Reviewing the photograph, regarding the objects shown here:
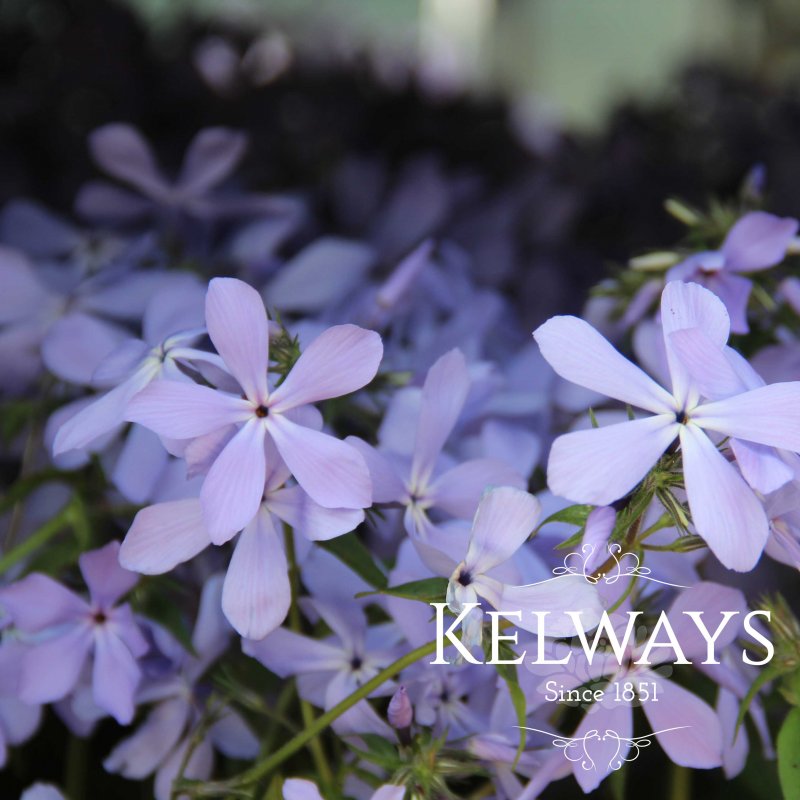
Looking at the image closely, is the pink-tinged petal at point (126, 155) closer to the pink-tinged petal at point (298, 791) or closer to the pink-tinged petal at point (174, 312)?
the pink-tinged petal at point (174, 312)

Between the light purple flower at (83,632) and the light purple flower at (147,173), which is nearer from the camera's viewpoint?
the light purple flower at (83,632)

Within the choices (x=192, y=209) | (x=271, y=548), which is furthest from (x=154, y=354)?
(x=192, y=209)

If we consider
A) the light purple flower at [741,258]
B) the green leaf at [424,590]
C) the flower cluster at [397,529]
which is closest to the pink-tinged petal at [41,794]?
the flower cluster at [397,529]

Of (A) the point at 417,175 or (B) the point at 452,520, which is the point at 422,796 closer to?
(B) the point at 452,520

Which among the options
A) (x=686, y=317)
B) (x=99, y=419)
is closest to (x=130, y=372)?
(x=99, y=419)

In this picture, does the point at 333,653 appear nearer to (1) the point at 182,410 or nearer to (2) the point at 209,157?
(1) the point at 182,410

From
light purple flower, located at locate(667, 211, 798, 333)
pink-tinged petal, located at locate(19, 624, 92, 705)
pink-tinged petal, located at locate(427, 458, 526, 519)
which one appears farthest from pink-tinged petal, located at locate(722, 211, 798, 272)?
pink-tinged petal, located at locate(19, 624, 92, 705)

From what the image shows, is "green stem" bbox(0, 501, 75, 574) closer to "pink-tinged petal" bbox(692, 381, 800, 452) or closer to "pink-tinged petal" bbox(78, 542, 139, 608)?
"pink-tinged petal" bbox(78, 542, 139, 608)
